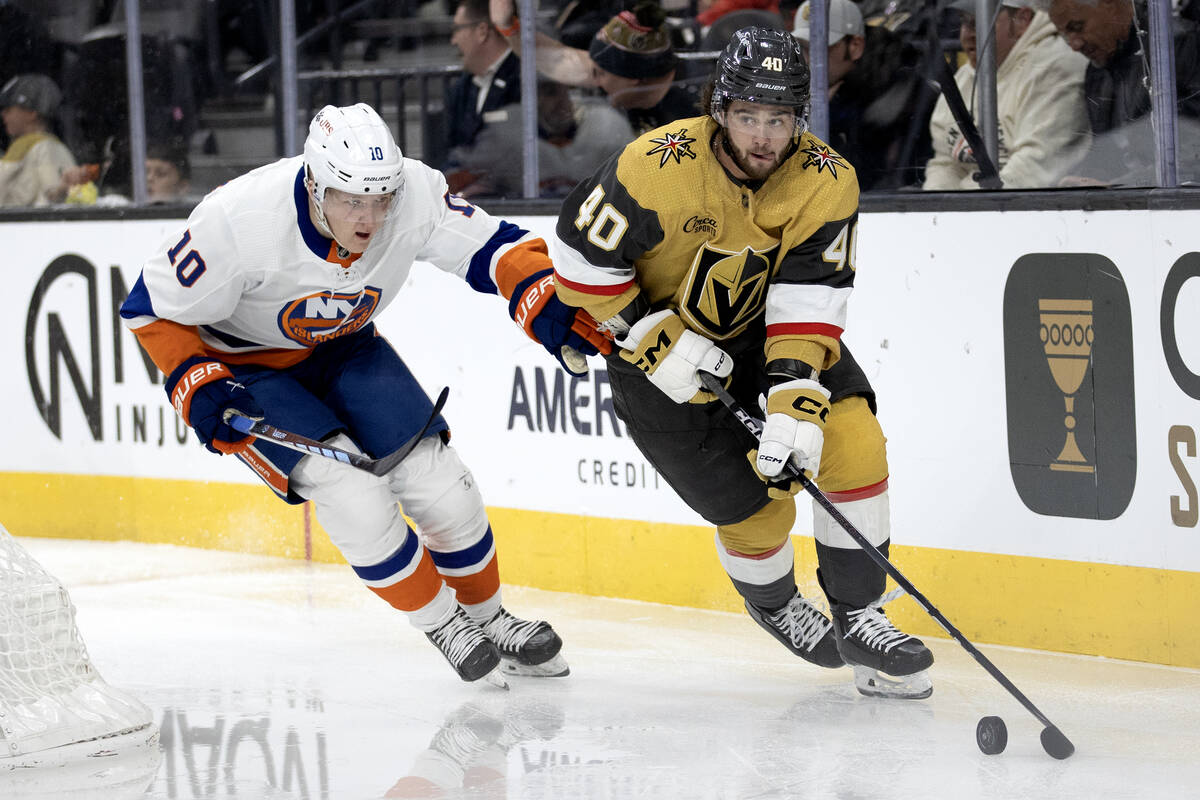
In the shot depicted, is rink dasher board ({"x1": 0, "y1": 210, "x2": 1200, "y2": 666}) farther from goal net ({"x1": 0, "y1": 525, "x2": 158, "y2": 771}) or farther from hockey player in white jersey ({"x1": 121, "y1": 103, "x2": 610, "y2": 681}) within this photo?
goal net ({"x1": 0, "y1": 525, "x2": 158, "y2": 771})

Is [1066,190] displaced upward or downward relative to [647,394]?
upward

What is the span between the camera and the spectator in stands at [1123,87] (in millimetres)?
3424

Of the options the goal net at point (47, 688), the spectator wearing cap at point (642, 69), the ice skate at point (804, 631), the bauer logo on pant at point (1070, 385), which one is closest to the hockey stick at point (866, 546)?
the ice skate at point (804, 631)

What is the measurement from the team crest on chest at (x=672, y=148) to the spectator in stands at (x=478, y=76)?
168 cm

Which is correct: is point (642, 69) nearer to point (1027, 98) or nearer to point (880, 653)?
point (1027, 98)

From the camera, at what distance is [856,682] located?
10.9 ft

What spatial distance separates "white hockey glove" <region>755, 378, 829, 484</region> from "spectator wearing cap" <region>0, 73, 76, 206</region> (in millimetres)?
3311

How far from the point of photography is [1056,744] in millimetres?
2799

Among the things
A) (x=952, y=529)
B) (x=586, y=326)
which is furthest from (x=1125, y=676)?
(x=586, y=326)

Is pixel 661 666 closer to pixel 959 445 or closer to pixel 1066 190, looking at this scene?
pixel 959 445

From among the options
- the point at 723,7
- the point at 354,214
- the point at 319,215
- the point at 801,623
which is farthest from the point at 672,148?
the point at 723,7

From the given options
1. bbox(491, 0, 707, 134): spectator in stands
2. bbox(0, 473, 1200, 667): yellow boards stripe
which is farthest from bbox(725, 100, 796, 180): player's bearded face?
bbox(491, 0, 707, 134): spectator in stands

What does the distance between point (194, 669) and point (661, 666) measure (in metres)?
1.03

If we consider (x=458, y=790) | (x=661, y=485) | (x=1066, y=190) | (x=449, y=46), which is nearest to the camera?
(x=458, y=790)
